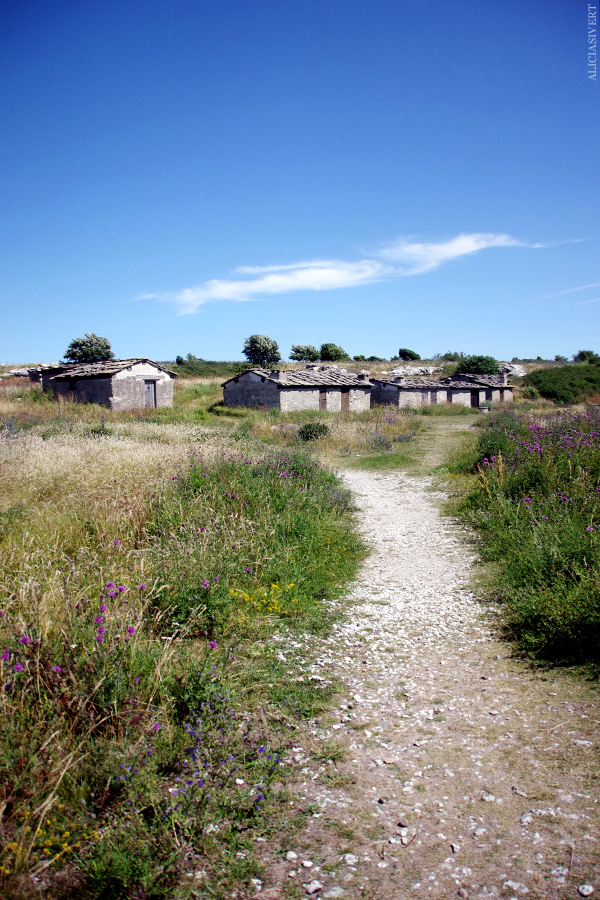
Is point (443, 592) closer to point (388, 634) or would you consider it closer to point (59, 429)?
point (388, 634)

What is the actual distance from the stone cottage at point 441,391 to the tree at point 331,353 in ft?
105

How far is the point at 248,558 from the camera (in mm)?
5785

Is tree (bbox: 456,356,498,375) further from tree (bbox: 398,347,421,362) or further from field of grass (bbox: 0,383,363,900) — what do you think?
field of grass (bbox: 0,383,363,900)

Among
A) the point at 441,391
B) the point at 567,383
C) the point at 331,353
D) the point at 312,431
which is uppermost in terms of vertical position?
the point at 331,353

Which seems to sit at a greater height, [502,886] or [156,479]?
[156,479]

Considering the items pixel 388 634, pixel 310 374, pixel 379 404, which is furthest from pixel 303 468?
pixel 379 404

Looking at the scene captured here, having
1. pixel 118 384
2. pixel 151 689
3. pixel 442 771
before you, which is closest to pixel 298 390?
pixel 118 384

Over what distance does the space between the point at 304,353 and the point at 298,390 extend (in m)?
43.4

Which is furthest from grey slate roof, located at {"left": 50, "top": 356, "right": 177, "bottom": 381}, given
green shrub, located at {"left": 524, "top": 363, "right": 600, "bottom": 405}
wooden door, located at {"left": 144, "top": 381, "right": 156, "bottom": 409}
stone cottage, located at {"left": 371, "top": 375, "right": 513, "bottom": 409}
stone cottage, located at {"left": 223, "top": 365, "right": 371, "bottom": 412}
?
green shrub, located at {"left": 524, "top": 363, "right": 600, "bottom": 405}

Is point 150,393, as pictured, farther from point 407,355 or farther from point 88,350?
point 407,355

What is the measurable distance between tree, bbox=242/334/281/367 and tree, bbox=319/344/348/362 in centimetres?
873

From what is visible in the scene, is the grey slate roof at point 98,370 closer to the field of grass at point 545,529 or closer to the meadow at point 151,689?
the field of grass at point 545,529

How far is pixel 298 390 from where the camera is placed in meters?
31.7

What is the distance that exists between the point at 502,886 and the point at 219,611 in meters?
2.91
